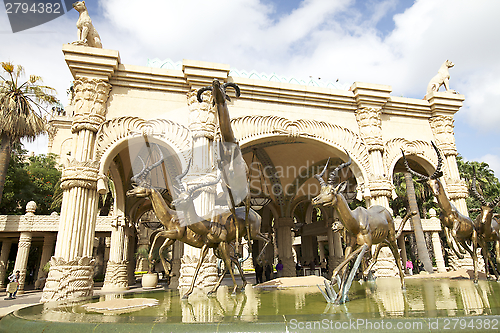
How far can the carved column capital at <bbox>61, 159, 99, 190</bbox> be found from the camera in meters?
9.24

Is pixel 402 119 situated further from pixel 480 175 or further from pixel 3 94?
pixel 480 175

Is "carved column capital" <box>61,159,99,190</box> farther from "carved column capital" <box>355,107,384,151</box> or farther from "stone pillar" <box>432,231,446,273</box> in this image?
"stone pillar" <box>432,231,446,273</box>

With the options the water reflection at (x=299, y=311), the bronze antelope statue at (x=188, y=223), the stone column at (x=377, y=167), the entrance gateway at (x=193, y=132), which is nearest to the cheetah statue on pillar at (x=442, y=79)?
the entrance gateway at (x=193, y=132)

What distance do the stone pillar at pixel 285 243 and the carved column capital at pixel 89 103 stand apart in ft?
37.1

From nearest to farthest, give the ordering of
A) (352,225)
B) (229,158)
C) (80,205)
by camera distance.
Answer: (352,225) < (229,158) < (80,205)

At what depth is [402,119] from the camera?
13.3 meters

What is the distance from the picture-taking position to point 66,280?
27.3 feet

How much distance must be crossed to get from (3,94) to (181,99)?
869cm

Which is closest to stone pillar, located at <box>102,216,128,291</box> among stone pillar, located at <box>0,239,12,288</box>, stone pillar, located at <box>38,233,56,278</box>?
stone pillar, located at <box>38,233,56,278</box>

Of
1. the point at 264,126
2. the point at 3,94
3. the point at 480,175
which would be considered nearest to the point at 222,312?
the point at 264,126

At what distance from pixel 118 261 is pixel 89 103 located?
275 inches

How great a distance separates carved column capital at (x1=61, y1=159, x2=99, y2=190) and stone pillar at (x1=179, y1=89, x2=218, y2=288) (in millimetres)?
2712

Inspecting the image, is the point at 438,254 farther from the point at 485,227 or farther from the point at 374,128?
the point at 485,227
